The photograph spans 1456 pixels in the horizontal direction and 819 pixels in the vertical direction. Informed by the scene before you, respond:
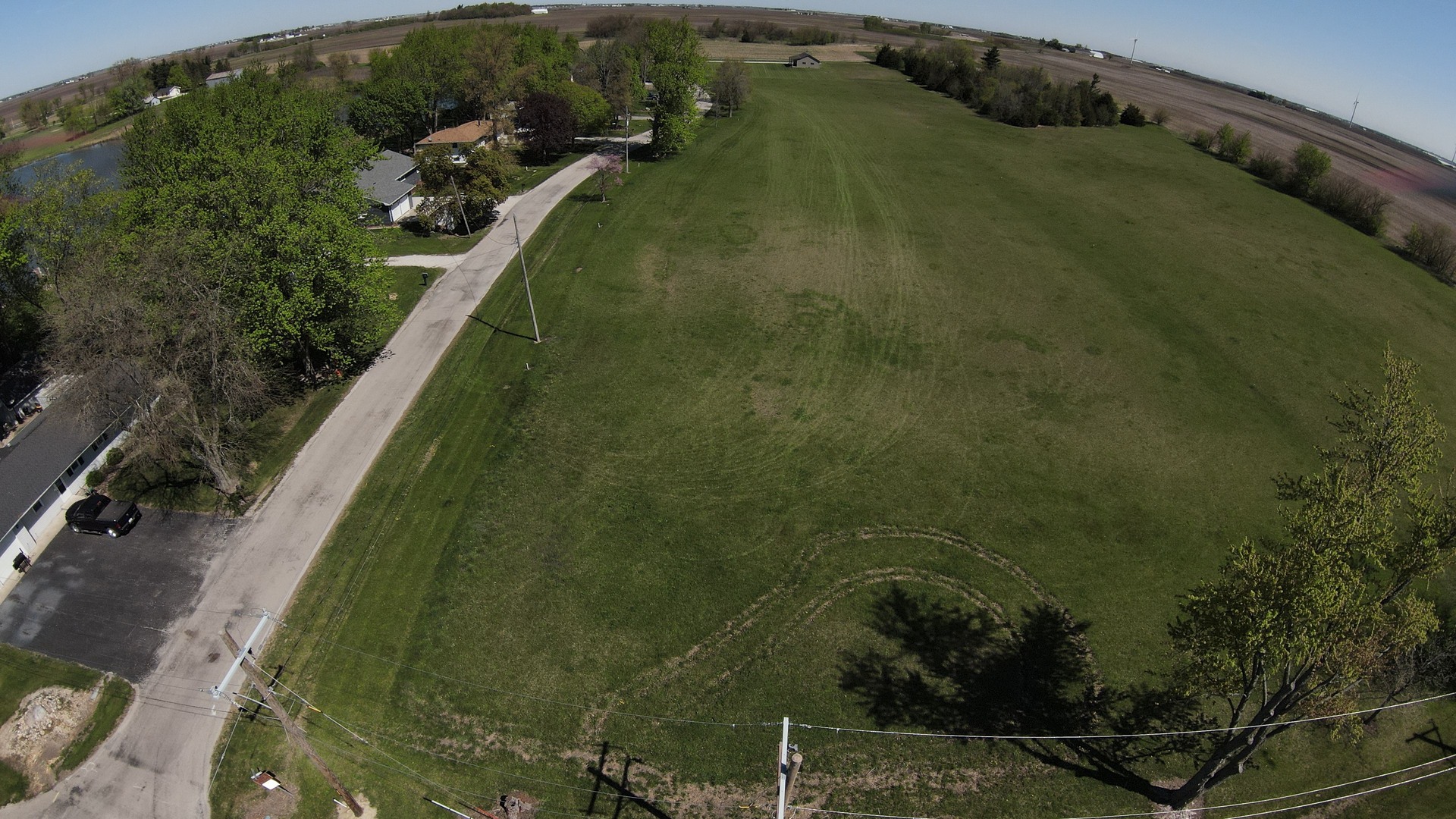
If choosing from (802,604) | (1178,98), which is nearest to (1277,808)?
(802,604)

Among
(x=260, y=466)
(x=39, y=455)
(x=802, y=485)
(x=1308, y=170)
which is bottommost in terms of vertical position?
(x=802, y=485)

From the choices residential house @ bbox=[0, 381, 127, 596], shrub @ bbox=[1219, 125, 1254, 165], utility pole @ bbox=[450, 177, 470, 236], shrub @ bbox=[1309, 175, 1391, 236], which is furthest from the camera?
shrub @ bbox=[1219, 125, 1254, 165]

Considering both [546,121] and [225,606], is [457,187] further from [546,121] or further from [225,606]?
[225,606]

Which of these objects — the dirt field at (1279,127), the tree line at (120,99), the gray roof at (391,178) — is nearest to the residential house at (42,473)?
the gray roof at (391,178)

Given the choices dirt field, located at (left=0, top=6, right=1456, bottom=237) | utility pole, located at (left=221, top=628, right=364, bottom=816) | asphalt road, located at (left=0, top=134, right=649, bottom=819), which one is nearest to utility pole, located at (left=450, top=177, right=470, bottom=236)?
asphalt road, located at (left=0, top=134, right=649, bottom=819)

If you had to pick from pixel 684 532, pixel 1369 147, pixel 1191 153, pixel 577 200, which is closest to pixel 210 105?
pixel 577 200

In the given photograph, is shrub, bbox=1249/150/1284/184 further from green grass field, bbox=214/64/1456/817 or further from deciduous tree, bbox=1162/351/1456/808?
deciduous tree, bbox=1162/351/1456/808
